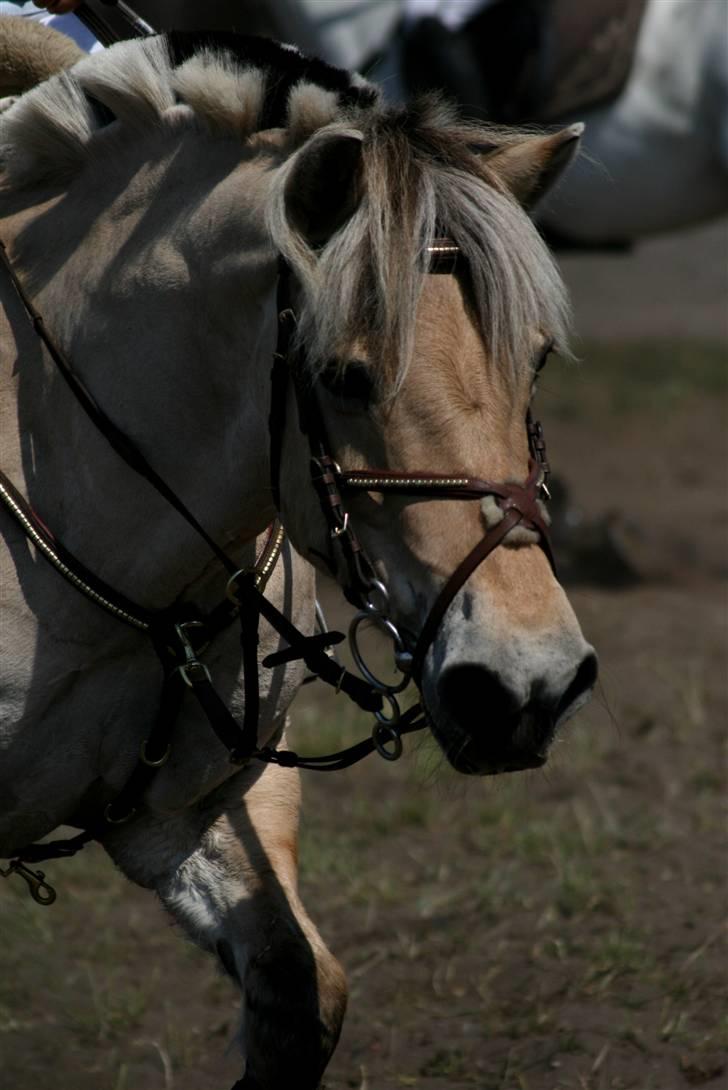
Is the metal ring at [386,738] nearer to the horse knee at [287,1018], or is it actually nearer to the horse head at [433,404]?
the horse head at [433,404]

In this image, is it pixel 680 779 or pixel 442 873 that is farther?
pixel 680 779

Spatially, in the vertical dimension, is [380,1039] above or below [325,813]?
above

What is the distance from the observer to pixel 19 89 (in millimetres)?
2805

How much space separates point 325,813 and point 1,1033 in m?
1.35

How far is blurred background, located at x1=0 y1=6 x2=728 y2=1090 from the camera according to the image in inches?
129

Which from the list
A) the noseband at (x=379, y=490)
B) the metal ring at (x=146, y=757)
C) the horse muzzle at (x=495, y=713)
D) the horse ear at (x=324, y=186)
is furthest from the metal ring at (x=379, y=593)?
the metal ring at (x=146, y=757)

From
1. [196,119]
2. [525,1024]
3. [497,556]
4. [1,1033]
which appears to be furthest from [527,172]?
[1,1033]

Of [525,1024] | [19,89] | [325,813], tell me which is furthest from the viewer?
[325,813]

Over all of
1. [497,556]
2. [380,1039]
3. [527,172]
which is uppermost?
[527,172]

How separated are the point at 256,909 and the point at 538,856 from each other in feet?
5.43

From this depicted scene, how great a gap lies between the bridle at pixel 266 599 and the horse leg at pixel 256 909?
125 mm

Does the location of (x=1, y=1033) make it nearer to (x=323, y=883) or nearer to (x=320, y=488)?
(x=323, y=883)

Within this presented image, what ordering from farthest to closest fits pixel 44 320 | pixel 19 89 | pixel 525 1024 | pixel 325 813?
→ pixel 325 813
pixel 525 1024
pixel 19 89
pixel 44 320

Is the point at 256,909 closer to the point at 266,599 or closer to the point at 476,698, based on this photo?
the point at 266,599
